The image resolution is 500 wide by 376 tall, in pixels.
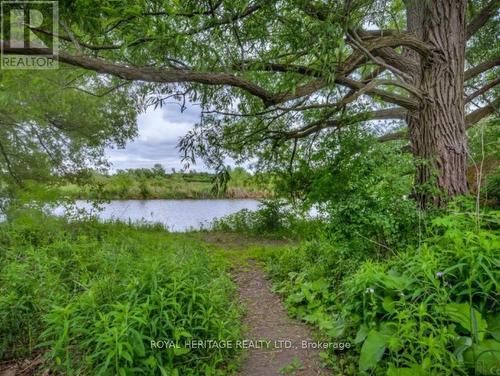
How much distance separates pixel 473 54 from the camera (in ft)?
17.4

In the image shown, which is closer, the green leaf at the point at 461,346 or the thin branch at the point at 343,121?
the green leaf at the point at 461,346

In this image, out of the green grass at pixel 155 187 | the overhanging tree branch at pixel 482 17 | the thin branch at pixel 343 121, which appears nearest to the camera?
the thin branch at pixel 343 121

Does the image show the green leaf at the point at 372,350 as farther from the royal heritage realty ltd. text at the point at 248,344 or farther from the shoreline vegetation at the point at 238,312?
the royal heritage realty ltd. text at the point at 248,344

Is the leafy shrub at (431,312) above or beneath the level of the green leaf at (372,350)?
above

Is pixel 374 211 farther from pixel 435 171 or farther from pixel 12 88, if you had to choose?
pixel 12 88

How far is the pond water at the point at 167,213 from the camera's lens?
7180mm

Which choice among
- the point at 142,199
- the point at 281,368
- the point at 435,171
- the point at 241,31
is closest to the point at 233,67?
the point at 241,31

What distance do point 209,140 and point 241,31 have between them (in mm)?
1589

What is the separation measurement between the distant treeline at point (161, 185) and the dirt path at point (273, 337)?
146cm

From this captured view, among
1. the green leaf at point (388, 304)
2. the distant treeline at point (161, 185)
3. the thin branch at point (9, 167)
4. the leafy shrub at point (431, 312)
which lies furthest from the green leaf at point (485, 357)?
the thin branch at point (9, 167)

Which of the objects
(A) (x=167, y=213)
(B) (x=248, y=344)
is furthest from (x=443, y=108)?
(A) (x=167, y=213)

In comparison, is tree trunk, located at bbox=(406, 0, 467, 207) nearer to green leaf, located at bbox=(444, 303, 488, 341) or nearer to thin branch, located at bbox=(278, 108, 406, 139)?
thin branch, located at bbox=(278, 108, 406, 139)

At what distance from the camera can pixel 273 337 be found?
2447 mm

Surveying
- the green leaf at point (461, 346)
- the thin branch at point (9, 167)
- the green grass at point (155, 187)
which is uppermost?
the thin branch at point (9, 167)
